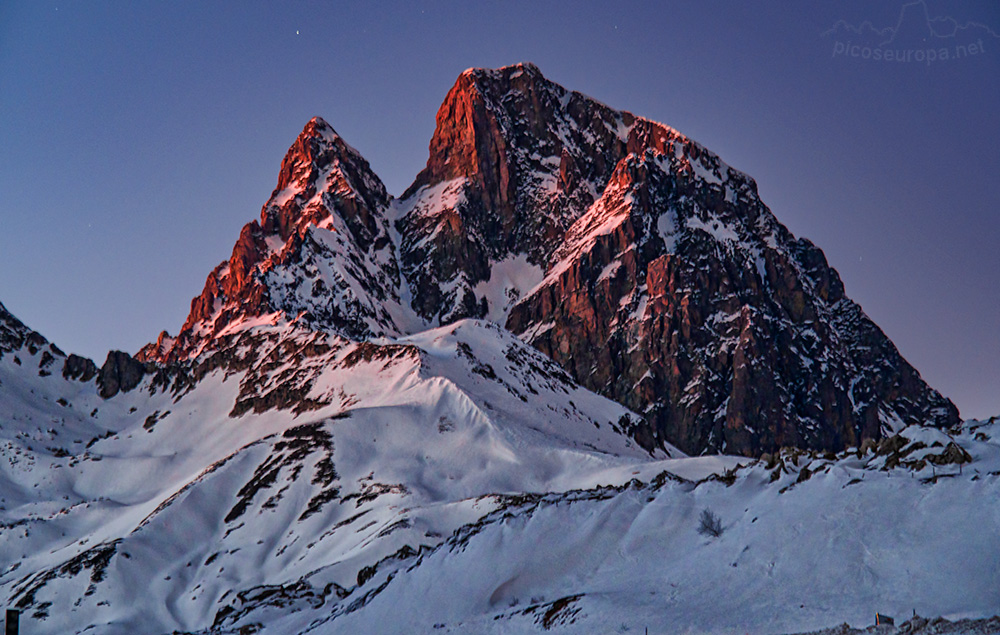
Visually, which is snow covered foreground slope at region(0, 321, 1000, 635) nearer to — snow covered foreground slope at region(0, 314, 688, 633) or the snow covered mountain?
the snow covered mountain

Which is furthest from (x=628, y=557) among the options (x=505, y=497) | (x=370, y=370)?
(x=370, y=370)

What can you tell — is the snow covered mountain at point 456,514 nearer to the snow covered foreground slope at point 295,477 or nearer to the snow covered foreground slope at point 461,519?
the snow covered foreground slope at point 461,519

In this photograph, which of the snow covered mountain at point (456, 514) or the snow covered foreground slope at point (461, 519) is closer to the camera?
the snow covered foreground slope at point (461, 519)

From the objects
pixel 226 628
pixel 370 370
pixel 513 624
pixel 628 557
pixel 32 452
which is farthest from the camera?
pixel 32 452

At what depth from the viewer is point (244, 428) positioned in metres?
172

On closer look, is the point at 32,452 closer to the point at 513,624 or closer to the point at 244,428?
the point at 244,428

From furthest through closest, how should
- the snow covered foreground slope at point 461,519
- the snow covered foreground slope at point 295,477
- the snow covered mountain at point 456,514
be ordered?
the snow covered foreground slope at point 295,477
the snow covered mountain at point 456,514
the snow covered foreground slope at point 461,519

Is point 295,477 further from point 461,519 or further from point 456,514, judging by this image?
point 461,519

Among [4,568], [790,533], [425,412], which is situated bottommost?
[4,568]

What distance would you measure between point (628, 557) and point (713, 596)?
5.19m

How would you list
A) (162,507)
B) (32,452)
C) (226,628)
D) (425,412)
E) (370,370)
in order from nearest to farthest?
(226,628), (162,507), (425,412), (370,370), (32,452)

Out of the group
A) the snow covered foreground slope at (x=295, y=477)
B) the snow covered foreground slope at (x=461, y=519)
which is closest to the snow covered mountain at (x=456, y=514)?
the snow covered foreground slope at (x=461, y=519)

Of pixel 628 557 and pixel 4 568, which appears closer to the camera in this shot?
pixel 628 557

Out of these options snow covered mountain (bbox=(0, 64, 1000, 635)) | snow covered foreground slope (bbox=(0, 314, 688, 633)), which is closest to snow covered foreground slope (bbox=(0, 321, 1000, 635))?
snow covered mountain (bbox=(0, 64, 1000, 635))
